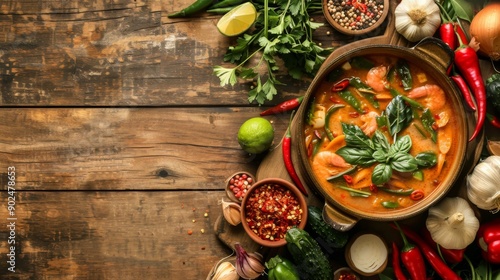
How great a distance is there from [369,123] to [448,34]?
56 centimetres

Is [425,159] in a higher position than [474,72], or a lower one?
lower

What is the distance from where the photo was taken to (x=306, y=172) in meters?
2.76

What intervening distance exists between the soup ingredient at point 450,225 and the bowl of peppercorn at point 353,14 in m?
0.91

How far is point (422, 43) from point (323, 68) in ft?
1.53

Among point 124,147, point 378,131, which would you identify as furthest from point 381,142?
point 124,147

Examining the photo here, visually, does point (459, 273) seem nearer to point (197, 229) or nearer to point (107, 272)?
point (197, 229)

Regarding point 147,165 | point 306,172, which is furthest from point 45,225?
point 306,172

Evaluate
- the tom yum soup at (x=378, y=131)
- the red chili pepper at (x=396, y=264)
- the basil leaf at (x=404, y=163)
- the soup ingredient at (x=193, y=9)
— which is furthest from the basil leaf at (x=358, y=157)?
the soup ingredient at (x=193, y=9)

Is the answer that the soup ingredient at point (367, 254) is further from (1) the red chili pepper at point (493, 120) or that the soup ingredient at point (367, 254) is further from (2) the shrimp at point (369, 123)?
(1) the red chili pepper at point (493, 120)

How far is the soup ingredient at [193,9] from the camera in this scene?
3051 millimetres

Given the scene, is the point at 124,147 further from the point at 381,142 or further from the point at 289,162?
the point at 381,142

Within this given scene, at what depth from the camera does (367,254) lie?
9.46ft

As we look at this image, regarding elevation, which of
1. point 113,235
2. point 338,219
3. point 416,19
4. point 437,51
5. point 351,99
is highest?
point 416,19

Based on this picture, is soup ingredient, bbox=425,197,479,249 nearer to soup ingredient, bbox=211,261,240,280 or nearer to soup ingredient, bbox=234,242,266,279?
soup ingredient, bbox=234,242,266,279
